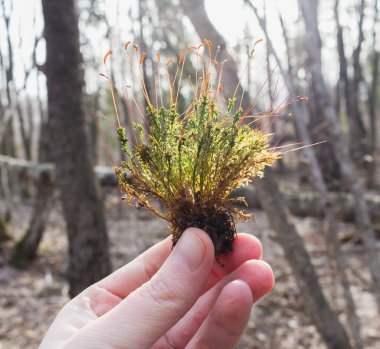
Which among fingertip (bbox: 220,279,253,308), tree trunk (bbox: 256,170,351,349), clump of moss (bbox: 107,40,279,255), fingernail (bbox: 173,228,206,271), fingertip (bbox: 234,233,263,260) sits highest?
clump of moss (bbox: 107,40,279,255)

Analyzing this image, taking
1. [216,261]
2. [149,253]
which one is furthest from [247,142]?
[149,253]

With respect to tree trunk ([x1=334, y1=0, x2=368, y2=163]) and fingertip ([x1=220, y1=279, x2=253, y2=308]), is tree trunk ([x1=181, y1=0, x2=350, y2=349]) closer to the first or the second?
fingertip ([x1=220, y1=279, x2=253, y2=308])

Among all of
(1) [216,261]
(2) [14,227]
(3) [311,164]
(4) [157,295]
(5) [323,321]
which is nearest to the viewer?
(4) [157,295]

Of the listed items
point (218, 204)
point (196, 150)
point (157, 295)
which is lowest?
point (157, 295)

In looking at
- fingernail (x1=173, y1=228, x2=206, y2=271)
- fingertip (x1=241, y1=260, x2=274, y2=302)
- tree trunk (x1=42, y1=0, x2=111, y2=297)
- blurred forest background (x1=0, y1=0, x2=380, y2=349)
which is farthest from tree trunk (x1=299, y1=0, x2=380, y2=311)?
fingernail (x1=173, y1=228, x2=206, y2=271)

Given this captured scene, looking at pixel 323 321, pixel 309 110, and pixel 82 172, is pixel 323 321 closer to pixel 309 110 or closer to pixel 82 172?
pixel 82 172

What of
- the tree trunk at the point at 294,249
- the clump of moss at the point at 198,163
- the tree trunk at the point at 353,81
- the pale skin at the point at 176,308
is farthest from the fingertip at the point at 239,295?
the tree trunk at the point at 353,81

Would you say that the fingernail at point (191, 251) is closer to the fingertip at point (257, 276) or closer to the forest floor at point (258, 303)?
the fingertip at point (257, 276)

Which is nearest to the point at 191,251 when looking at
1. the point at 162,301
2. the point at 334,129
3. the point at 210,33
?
the point at 162,301
